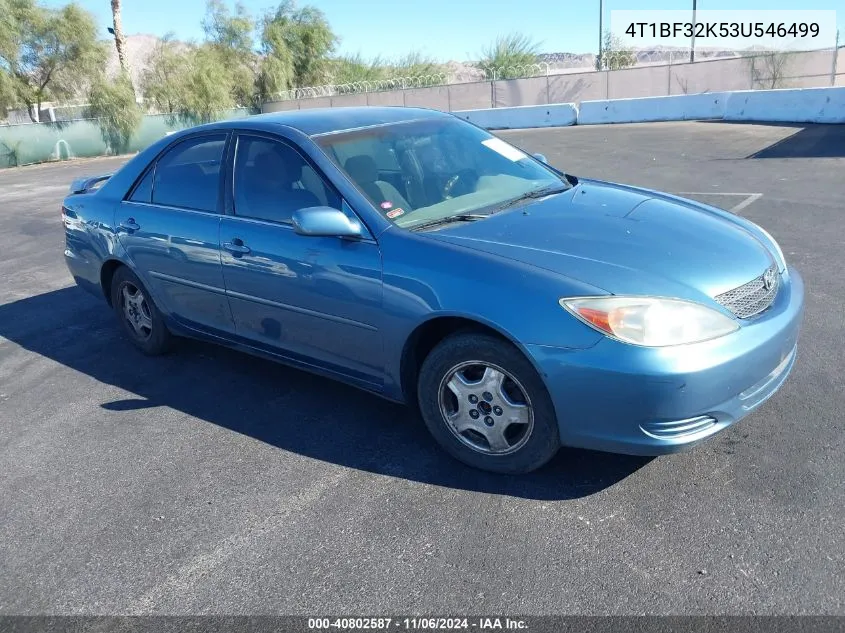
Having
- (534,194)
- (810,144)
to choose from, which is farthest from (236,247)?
(810,144)

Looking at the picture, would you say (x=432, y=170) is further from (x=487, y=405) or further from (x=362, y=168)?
(x=487, y=405)

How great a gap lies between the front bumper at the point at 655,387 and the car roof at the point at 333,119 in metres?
1.94

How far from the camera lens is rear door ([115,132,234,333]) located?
4309 mm

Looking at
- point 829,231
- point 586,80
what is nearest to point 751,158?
point 829,231

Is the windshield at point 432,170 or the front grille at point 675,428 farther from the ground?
the windshield at point 432,170

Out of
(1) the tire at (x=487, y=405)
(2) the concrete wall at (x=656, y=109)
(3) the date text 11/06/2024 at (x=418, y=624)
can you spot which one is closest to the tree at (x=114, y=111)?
(2) the concrete wall at (x=656, y=109)

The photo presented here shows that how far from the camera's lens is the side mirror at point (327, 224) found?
11.3ft

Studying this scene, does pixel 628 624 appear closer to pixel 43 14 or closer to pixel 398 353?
pixel 398 353

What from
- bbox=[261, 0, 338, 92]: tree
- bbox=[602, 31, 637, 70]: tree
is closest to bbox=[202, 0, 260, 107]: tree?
bbox=[261, 0, 338, 92]: tree

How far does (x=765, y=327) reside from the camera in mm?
3016

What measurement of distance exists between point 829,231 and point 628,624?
6052 millimetres

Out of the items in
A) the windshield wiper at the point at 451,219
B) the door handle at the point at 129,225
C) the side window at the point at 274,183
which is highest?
the side window at the point at 274,183

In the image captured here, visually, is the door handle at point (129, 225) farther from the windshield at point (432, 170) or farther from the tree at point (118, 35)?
the tree at point (118, 35)

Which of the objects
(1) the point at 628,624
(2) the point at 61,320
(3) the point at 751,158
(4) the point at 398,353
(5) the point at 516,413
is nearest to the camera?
(1) the point at 628,624
